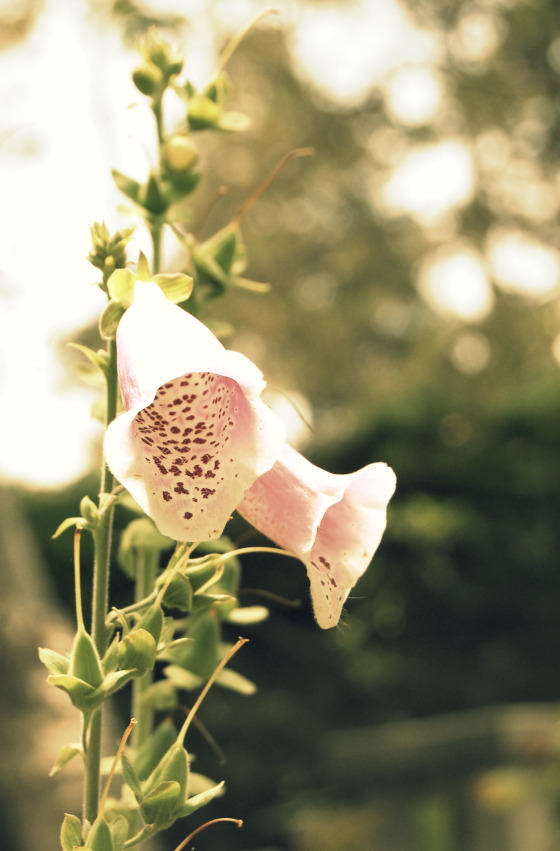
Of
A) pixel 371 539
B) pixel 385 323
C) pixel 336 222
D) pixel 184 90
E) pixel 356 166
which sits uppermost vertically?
pixel 184 90

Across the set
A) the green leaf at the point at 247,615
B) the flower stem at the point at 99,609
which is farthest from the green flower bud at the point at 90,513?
the green leaf at the point at 247,615

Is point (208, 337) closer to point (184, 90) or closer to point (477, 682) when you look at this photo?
point (184, 90)

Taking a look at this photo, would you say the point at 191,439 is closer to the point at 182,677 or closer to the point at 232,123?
the point at 182,677

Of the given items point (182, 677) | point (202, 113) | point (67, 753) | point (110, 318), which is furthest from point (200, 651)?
point (202, 113)

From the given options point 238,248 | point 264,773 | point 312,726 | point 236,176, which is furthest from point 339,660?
point 236,176

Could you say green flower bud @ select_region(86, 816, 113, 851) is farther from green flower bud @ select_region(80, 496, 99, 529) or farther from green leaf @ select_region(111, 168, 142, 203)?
green leaf @ select_region(111, 168, 142, 203)

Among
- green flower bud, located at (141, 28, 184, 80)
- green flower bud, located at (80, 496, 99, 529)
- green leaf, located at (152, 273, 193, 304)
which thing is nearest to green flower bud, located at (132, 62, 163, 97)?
green flower bud, located at (141, 28, 184, 80)
